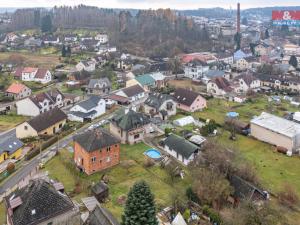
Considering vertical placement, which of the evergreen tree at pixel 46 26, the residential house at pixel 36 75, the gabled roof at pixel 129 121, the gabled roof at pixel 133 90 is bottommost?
the gabled roof at pixel 129 121

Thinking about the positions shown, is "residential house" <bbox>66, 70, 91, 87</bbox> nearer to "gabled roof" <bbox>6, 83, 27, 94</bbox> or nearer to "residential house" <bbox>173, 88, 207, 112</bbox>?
"gabled roof" <bbox>6, 83, 27, 94</bbox>

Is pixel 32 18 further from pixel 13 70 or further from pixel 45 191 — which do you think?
pixel 45 191

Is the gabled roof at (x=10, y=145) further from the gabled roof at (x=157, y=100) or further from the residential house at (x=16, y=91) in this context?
the residential house at (x=16, y=91)

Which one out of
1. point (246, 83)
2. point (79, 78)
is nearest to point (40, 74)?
point (79, 78)

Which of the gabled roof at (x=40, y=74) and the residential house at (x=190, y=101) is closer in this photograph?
the residential house at (x=190, y=101)

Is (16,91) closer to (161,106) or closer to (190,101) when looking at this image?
(161,106)

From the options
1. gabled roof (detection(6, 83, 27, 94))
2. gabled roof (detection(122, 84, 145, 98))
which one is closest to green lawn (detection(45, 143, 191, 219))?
gabled roof (detection(122, 84, 145, 98))

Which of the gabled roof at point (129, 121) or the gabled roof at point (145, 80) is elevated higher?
the gabled roof at point (145, 80)

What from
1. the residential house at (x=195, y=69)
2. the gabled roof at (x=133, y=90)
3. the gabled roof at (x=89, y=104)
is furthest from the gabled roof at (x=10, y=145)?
the residential house at (x=195, y=69)
